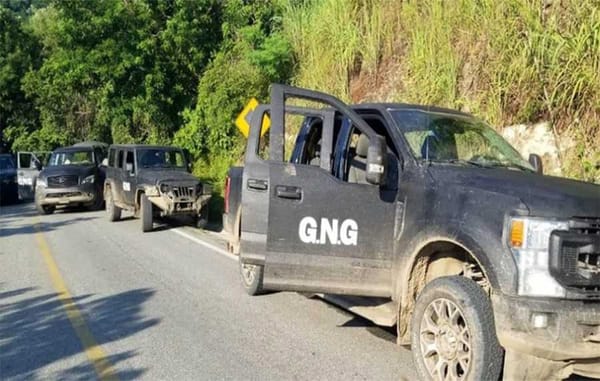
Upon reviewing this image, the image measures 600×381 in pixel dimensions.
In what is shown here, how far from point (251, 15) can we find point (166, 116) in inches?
207

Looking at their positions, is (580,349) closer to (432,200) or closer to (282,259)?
(432,200)

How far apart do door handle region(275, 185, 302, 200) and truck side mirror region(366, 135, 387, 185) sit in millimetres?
696

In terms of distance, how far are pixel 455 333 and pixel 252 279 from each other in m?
3.48

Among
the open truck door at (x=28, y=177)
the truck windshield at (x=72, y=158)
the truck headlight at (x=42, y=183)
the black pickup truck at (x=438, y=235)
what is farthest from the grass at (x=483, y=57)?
the open truck door at (x=28, y=177)

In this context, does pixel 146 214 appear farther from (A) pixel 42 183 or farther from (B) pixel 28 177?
(B) pixel 28 177

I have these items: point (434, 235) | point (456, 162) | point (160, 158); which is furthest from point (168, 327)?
point (160, 158)

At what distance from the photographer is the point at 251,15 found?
22047 mm

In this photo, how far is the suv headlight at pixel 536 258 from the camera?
378cm

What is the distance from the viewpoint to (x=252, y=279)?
23.9ft

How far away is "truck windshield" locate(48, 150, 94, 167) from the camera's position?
1892 cm

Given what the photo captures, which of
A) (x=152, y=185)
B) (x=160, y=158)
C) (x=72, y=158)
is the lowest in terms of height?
(x=152, y=185)

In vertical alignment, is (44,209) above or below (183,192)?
below

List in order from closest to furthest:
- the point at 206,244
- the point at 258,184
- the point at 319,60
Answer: the point at 258,184 < the point at 206,244 < the point at 319,60

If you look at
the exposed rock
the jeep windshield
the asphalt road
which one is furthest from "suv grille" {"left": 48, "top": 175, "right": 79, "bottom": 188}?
the exposed rock
